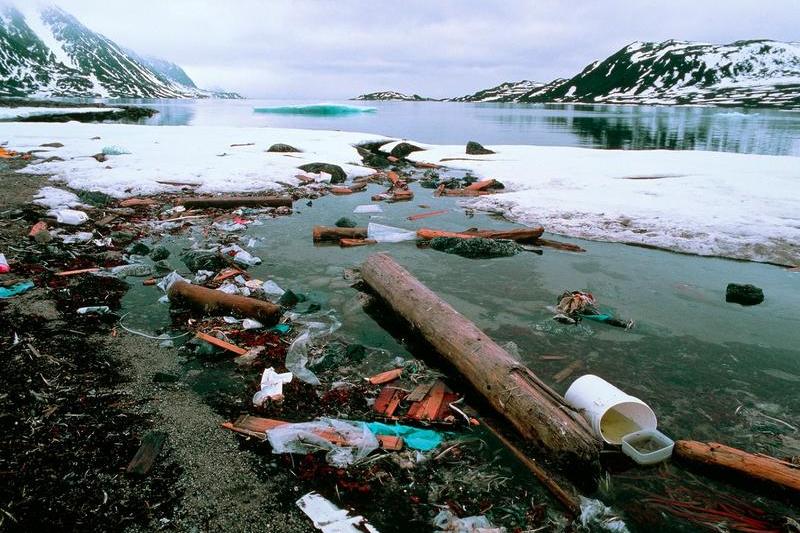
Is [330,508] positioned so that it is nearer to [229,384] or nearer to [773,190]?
[229,384]

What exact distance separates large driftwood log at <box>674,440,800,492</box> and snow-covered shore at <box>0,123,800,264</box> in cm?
586

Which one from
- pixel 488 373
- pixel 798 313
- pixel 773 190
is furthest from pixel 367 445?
pixel 773 190

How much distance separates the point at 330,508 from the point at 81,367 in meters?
2.71

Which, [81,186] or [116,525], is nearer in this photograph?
[116,525]

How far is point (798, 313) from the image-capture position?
5.55 m

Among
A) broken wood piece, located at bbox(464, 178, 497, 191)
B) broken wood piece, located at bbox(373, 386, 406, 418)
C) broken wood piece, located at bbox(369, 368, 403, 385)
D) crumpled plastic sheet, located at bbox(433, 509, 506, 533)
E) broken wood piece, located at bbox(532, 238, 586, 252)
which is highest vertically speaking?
broken wood piece, located at bbox(464, 178, 497, 191)

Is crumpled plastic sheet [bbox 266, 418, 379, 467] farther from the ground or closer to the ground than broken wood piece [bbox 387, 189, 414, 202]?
closer to the ground

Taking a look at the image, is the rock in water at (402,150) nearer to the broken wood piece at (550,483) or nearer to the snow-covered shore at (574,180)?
the snow-covered shore at (574,180)

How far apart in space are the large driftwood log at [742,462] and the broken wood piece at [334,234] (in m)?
6.29

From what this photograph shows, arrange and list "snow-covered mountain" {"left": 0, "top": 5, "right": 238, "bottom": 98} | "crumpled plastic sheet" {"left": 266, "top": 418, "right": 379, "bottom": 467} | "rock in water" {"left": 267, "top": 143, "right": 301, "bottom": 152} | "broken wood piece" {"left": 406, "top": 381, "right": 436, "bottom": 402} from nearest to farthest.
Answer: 1. "crumpled plastic sheet" {"left": 266, "top": 418, "right": 379, "bottom": 467}
2. "broken wood piece" {"left": 406, "top": 381, "right": 436, "bottom": 402}
3. "rock in water" {"left": 267, "top": 143, "right": 301, "bottom": 152}
4. "snow-covered mountain" {"left": 0, "top": 5, "right": 238, "bottom": 98}

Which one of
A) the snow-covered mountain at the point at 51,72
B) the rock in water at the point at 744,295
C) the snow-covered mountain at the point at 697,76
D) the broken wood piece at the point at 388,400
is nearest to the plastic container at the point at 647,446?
the broken wood piece at the point at 388,400

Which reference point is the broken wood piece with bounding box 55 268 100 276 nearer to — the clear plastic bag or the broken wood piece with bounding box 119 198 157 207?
the clear plastic bag

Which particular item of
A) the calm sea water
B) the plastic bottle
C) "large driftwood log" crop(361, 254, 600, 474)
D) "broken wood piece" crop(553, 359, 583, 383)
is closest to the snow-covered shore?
"broken wood piece" crop(553, 359, 583, 383)

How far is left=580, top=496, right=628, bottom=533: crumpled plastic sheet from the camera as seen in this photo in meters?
2.57
